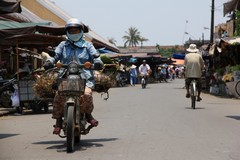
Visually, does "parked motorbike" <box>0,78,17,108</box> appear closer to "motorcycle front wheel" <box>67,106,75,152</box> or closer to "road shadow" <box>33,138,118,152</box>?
"road shadow" <box>33,138,118,152</box>

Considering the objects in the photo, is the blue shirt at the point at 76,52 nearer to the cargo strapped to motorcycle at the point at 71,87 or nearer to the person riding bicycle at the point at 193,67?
the cargo strapped to motorcycle at the point at 71,87

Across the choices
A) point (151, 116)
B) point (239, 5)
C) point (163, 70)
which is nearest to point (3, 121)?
point (151, 116)

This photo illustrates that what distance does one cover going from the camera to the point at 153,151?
755 cm

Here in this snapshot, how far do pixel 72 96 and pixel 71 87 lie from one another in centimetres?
17

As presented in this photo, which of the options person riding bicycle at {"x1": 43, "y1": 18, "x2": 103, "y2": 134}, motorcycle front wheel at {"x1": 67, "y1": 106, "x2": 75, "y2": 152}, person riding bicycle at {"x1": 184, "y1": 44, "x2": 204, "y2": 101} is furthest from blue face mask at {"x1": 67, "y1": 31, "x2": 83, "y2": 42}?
person riding bicycle at {"x1": 184, "y1": 44, "x2": 204, "y2": 101}

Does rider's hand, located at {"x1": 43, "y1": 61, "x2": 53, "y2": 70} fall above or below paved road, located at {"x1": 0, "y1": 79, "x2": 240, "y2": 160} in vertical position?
above

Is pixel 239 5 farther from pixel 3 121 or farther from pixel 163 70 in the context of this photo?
pixel 163 70

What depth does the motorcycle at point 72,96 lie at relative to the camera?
24.3ft

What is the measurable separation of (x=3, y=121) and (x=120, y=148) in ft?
19.5

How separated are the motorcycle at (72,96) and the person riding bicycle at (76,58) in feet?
0.88

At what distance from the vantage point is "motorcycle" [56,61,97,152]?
742 cm

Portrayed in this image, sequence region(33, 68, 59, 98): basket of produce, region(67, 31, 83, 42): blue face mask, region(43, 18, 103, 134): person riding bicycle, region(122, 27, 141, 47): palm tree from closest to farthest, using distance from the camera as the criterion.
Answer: region(43, 18, 103, 134): person riding bicycle, region(67, 31, 83, 42): blue face mask, region(33, 68, 59, 98): basket of produce, region(122, 27, 141, 47): palm tree

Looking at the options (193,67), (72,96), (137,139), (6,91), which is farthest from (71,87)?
(193,67)

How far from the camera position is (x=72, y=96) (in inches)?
301
